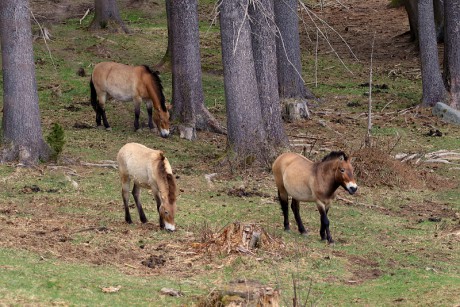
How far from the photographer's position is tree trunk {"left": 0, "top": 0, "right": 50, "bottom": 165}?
47.3 feet

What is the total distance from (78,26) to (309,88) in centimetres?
928

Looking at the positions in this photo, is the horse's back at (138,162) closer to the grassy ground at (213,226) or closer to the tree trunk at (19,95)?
the grassy ground at (213,226)

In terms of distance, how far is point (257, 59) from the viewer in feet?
54.6

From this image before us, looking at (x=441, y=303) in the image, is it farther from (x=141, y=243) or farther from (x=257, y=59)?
(x=257, y=59)

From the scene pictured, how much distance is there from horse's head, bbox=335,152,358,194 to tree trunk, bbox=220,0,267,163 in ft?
14.9

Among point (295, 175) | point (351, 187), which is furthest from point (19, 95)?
point (351, 187)

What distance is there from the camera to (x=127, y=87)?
1877 centimetres

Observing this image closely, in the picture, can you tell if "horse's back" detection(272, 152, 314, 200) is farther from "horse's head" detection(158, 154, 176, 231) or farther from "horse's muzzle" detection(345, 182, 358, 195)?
"horse's head" detection(158, 154, 176, 231)

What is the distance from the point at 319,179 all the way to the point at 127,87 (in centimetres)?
833

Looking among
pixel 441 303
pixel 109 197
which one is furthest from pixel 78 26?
pixel 441 303

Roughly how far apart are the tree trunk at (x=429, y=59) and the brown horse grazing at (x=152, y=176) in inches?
456

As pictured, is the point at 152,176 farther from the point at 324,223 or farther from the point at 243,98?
the point at 243,98

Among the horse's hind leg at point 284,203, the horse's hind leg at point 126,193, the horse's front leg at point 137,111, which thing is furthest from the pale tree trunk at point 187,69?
the horse's hind leg at point 126,193

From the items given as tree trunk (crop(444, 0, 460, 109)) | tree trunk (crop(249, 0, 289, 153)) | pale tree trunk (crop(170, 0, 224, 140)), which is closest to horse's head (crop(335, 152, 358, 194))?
tree trunk (crop(249, 0, 289, 153))
